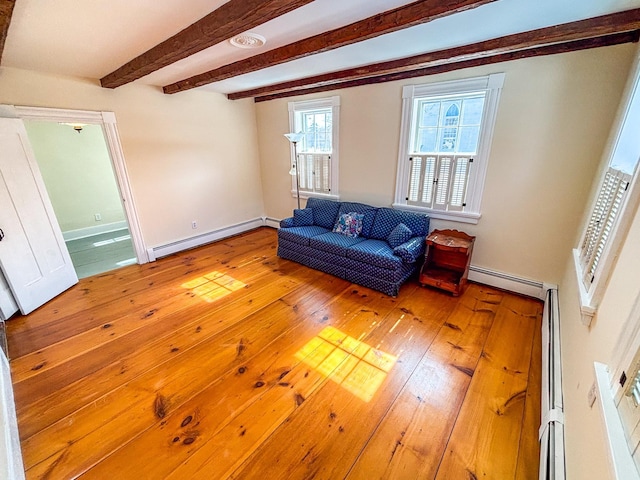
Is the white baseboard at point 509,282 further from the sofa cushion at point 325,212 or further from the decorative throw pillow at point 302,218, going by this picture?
the decorative throw pillow at point 302,218

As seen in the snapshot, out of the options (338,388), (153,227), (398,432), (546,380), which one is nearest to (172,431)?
(338,388)

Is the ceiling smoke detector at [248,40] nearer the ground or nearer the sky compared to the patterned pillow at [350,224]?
nearer the sky

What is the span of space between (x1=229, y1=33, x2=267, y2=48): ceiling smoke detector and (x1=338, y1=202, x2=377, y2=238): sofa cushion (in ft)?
7.15

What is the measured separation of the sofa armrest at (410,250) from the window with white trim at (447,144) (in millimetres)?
503

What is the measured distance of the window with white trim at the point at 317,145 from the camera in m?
3.96

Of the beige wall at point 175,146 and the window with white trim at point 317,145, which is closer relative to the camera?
the beige wall at point 175,146

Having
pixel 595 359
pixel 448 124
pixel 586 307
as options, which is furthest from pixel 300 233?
pixel 595 359

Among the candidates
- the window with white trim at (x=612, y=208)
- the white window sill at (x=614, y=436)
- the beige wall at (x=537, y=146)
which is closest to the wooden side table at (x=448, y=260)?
the beige wall at (x=537, y=146)

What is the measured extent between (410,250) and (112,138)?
390cm

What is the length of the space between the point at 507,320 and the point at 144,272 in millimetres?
4310

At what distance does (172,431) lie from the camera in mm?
1572

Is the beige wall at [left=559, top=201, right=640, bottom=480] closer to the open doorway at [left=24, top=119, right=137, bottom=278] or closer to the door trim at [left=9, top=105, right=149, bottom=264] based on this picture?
the door trim at [left=9, top=105, right=149, bottom=264]

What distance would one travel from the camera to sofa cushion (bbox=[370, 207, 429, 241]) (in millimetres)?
3254

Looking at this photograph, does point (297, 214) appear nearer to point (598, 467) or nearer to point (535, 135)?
point (535, 135)
